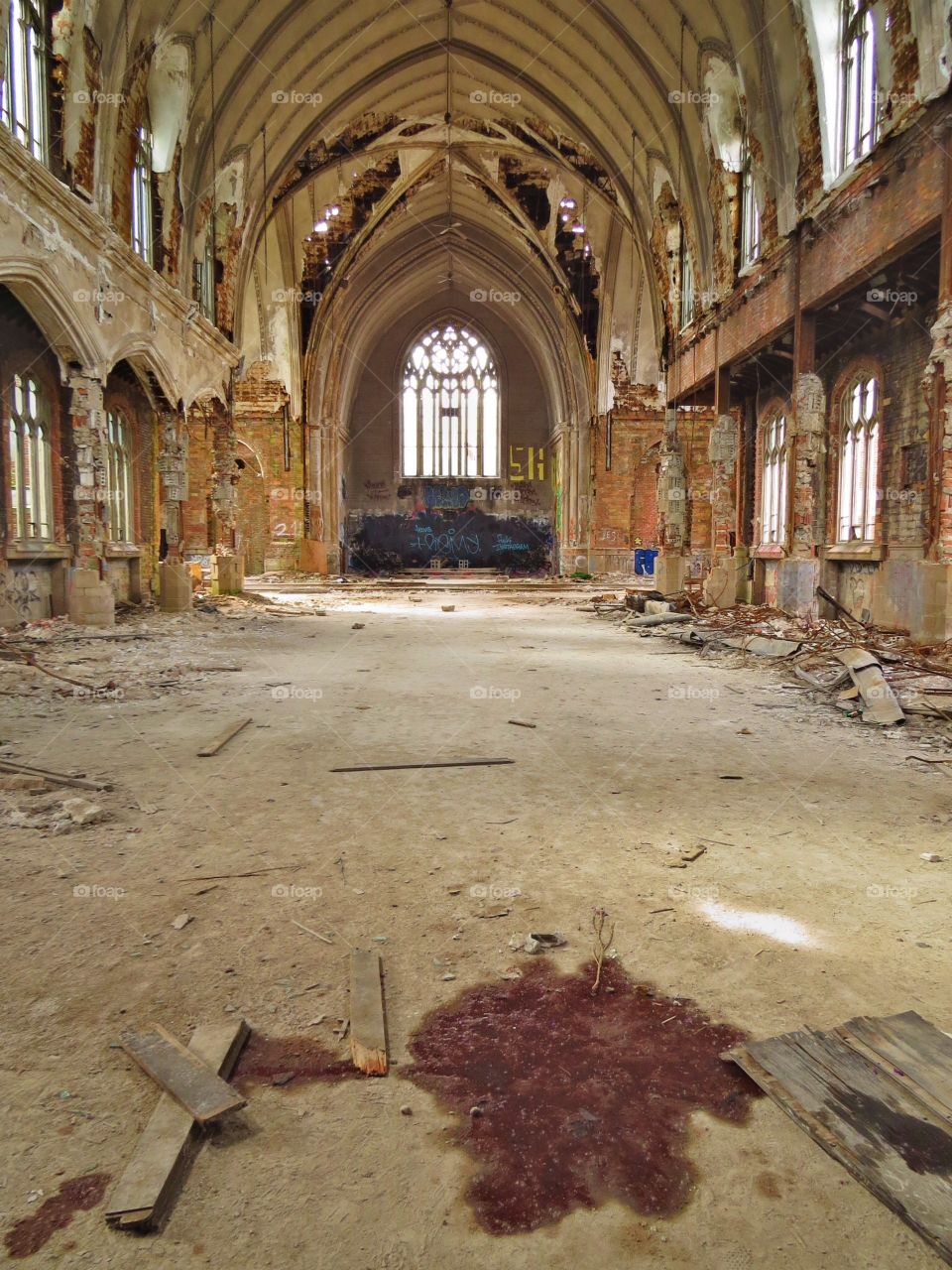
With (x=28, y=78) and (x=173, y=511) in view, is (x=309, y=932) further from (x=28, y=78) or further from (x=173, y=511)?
(x=173, y=511)

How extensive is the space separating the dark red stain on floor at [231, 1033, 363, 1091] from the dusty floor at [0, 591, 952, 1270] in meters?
0.05

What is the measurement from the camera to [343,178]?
24.1 m

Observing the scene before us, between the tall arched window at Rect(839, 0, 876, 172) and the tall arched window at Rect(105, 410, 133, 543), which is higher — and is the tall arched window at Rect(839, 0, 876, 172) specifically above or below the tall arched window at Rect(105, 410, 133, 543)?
above

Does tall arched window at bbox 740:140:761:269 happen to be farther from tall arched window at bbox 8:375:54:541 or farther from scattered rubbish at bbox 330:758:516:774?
scattered rubbish at bbox 330:758:516:774

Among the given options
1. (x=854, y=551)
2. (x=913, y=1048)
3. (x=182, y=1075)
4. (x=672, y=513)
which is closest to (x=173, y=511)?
(x=672, y=513)

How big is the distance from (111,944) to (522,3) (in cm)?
2062

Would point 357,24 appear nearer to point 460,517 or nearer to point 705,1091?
point 460,517

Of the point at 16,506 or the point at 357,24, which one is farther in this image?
the point at 357,24

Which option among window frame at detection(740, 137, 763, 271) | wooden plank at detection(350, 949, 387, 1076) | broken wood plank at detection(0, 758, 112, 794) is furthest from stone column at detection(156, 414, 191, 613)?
wooden plank at detection(350, 949, 387, 1076)

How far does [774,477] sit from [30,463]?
1370 centimetres

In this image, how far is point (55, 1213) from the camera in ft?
5.05

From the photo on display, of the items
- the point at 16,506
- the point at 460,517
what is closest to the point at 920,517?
the point at 16,506

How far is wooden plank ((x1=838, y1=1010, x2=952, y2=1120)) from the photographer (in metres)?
1.88

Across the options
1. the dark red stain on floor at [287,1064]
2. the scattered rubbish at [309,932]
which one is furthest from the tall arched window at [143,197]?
the dark red stain on floor at [287,1064]
